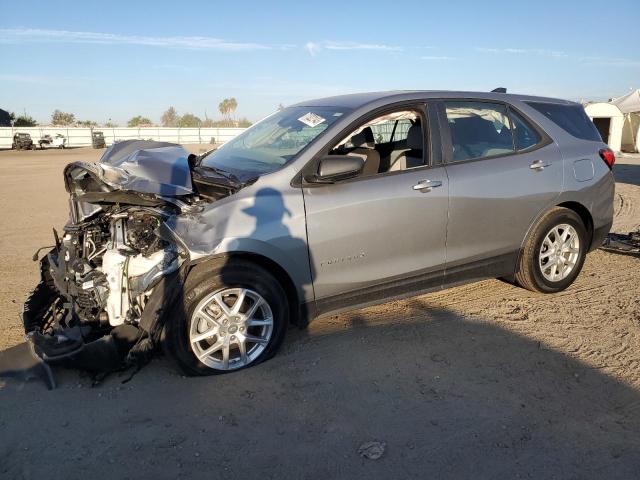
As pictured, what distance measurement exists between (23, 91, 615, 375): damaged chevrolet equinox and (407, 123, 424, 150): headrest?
0.04 ft

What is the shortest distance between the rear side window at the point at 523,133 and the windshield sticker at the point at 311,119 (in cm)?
182

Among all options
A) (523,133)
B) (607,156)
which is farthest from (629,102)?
(523,133)

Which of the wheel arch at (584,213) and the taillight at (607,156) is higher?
the taillight at (607,156)

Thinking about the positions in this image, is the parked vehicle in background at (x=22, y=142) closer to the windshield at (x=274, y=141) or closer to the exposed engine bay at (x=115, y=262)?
the windshield at (x=274, y=141)

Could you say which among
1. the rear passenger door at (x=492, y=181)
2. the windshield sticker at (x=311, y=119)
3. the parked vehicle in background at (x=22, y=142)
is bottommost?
the rear passenger door at (x=492, y=181)

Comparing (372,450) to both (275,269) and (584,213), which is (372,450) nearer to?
(275,269)

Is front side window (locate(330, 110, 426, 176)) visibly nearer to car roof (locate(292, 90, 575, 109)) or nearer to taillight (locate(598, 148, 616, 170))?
car roof (locate(292, 90, 575, 109))

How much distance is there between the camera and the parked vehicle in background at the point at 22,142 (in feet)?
132

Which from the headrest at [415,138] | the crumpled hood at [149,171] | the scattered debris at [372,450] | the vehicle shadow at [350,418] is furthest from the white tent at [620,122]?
the scattered debris at [372,450]

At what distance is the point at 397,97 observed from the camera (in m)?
4.36

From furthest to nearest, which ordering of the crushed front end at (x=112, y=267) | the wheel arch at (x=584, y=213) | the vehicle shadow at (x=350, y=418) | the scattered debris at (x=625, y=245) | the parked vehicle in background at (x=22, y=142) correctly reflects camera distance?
the parked vehicle in background at (x=22, y=142) → the scattered debris at (x=625, y=245) → the wheel arch at (x=584, y=213) → the crushed front end at (x=112, y=267) → the vehicle shadow at (x=350, y=418)

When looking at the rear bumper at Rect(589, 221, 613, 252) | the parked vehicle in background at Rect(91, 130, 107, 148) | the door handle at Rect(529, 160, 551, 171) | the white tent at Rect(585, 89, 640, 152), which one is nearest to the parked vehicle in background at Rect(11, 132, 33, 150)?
the parked vehicle in background at Rect(91, 130, 107, 148)

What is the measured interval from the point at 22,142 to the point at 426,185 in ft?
143

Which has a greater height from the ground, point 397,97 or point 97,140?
point 97,140
